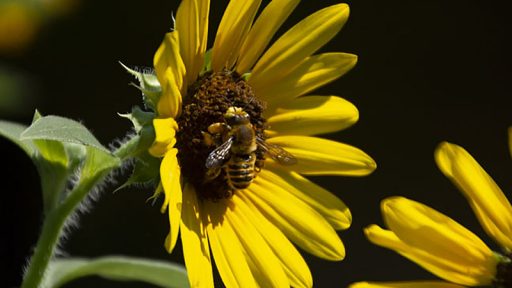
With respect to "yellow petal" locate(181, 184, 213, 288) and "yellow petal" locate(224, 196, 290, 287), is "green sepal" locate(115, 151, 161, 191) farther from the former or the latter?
"yellow petal" locate(224, 196, 290, 287)

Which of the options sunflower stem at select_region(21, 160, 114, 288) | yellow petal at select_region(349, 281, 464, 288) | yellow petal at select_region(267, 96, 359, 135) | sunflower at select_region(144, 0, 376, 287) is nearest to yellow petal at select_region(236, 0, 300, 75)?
sunflower at select_region(144, 0, 376, 287)

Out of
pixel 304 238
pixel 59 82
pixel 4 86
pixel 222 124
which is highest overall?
pixel 222 124

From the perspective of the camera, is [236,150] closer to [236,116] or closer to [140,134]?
[236,116]

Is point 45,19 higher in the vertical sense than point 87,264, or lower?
lower

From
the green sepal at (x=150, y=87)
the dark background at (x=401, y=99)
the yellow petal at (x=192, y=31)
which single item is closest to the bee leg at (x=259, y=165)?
the yellow petal at (x=192, y=31)

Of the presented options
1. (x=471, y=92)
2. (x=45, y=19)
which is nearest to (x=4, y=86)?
(x=45, y=19)

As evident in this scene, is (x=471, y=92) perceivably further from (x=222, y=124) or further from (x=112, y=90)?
(x=222, y=124)

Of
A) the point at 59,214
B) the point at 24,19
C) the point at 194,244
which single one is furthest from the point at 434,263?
the point at 24,19
